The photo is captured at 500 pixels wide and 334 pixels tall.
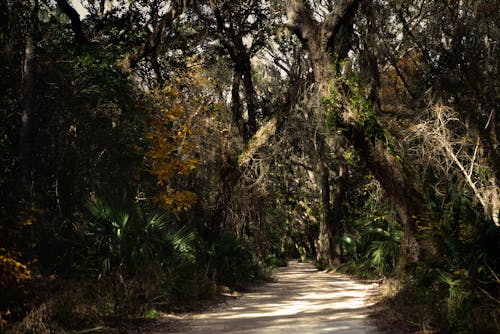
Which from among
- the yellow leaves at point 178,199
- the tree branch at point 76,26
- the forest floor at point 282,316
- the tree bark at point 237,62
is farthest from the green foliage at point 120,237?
the tree bark at point 237,62

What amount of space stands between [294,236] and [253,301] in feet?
133

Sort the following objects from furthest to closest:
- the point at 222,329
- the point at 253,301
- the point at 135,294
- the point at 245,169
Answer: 1. the point at 245,169
2. the point at 253,301
3. the point at 135,294
4. the point at 222,329

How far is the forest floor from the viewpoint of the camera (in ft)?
27.2

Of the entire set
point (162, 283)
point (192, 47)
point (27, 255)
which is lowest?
point (162, 283)

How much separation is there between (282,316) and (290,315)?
0.20 meters

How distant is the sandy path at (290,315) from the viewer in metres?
8.28

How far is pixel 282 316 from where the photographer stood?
384 inches

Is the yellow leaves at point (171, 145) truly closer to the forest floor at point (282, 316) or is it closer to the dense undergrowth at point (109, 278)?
the dense undergrowth at point (109, 278)

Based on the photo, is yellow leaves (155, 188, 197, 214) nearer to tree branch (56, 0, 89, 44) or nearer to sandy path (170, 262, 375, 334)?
sandy path (170, 262, 375, 334)

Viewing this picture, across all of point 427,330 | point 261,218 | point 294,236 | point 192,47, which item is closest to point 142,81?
point 192,47

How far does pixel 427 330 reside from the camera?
24.0ft

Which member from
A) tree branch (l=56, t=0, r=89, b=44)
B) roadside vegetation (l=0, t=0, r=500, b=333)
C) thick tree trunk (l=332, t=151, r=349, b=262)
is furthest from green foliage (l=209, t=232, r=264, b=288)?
thick tree trunk (l=332, t=151, r=349, b=262)

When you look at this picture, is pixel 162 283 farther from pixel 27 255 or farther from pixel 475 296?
pixel 475 296

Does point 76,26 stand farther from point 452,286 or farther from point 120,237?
point 452,286
